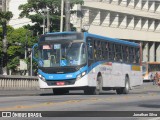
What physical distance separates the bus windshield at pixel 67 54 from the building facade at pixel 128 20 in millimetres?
44516

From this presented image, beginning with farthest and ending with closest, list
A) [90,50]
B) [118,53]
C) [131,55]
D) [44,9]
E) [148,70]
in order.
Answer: [148,70]
[44,9]
[131,55]
[118,53]
[90,50]

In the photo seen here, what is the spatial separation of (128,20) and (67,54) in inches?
2408

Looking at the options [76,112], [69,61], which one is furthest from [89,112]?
[69,61]

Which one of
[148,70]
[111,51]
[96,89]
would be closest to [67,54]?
[96,89]

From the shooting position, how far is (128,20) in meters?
88.2

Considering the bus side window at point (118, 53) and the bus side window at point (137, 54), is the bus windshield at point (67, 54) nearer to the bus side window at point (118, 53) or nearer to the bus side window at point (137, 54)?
the bus side window at point (118, 53)

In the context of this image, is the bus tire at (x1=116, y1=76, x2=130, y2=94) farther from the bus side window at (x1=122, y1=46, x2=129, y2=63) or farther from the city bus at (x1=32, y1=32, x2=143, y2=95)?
the city bus at (x1=32, y1=32, x2=143, y2=95)

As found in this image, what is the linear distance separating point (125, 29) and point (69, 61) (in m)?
58.9

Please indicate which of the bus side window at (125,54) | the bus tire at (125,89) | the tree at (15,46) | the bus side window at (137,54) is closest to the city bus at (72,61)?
the bus side window at (125,54)

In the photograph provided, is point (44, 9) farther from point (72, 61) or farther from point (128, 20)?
point (72, 61)

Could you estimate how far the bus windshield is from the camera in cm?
2792

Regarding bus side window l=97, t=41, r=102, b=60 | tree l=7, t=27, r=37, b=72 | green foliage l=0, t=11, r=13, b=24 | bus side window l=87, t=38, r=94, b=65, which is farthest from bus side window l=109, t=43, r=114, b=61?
tree l=7, t=27, r=37, b=72

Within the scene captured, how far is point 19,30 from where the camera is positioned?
75438 millimetres

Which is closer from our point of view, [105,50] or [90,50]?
[90,50]
